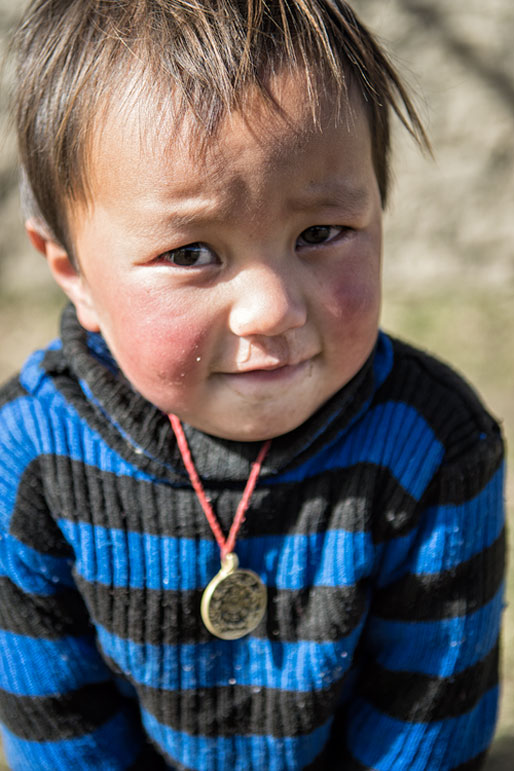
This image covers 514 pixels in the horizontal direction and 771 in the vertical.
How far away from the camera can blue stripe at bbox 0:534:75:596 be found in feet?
4.03

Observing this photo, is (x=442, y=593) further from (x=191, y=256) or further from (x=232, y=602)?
(x=191, y=256)

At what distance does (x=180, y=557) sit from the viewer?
1.22m

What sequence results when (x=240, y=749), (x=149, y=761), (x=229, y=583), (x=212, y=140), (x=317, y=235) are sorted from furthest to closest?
(x=149, y=761), (x=240, y=749), (x=229, y=583), (x=317, y=235), (x=212, y=140)

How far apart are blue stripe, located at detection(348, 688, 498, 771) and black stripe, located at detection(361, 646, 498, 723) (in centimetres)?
1

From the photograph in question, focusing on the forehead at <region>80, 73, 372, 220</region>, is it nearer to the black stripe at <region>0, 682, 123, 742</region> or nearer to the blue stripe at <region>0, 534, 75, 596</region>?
the blue stripe at <region>0, 534, 75, 596</region>

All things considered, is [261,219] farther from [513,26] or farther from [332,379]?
[513,26]

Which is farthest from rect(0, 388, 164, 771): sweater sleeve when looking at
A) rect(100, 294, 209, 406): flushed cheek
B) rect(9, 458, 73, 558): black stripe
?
rect(100, 294, 209, 406): flushed cheek

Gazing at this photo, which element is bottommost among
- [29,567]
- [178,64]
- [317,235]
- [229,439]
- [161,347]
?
[29,567]

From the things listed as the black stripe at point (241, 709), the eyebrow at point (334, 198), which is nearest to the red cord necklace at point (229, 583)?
the black stripe at point (241, 709)

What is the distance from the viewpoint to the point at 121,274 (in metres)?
1.08

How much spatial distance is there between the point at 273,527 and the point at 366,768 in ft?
1.28

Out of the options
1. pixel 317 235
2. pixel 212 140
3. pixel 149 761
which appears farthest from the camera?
pixel 149 761

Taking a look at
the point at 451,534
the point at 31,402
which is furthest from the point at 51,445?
the point at 451,534

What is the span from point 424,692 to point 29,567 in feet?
1.84
